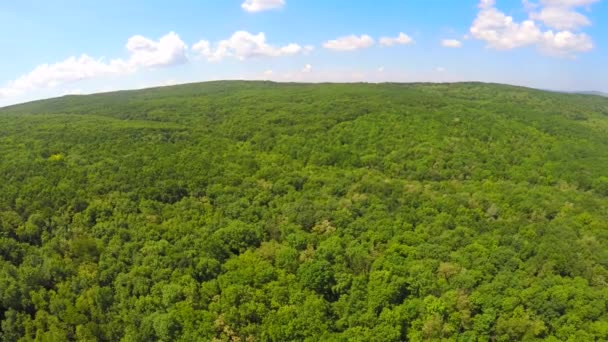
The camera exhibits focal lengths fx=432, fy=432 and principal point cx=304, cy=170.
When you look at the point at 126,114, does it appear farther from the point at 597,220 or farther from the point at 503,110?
the point at 597,220

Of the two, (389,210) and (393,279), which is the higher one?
(389,210)

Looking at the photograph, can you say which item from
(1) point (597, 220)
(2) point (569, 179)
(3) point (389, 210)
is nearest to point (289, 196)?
(3) point (389, 210)

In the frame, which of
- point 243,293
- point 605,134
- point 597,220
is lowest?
point 243,293

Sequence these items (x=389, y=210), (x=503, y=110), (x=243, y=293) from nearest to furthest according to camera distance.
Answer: (x=243, y=293) → (x=389, y=210) → (x=503, y=110)

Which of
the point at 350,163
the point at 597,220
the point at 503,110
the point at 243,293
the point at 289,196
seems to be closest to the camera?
the point at 243,293

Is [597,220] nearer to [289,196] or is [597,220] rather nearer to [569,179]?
[569,179]

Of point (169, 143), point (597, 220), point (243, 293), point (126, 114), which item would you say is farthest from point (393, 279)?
point (126, 114)

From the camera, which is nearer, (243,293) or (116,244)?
(243,293)
